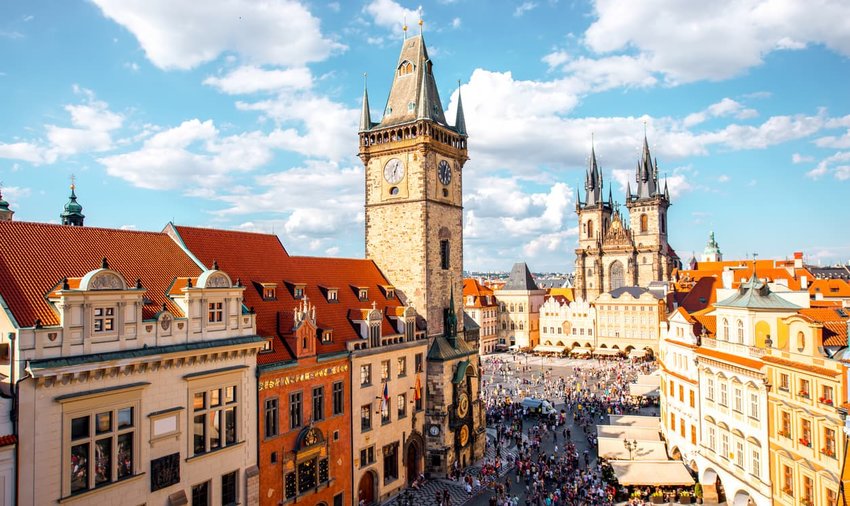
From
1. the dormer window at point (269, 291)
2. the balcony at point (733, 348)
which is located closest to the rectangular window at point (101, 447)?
the dormer window at point (269, 291)

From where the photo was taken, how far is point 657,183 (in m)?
126

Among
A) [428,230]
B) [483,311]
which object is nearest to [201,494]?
[428,230]

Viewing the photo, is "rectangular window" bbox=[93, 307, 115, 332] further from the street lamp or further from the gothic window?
the gothic window

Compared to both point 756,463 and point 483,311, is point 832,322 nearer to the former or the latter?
point 756,463

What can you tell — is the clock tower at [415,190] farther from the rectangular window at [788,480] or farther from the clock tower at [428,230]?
the rectangular window at [788,480]

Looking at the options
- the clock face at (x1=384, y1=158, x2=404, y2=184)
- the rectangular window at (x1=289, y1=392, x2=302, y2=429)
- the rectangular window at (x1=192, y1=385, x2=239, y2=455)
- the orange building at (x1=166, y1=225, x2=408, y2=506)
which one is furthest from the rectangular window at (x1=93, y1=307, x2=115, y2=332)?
the clock face at (x1=384, y1=158, x2=404, y2=184)

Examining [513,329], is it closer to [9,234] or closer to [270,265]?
[270,265]

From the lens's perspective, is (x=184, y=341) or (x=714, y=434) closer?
(x=184, y=341)

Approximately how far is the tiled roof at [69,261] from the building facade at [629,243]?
351 feet

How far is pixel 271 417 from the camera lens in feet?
87.3

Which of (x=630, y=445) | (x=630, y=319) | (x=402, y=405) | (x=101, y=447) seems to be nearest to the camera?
(x=101, y=447)

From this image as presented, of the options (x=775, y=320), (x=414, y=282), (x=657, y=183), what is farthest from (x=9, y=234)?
(x=657, y=183)

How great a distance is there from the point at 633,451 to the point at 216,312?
2915 cm

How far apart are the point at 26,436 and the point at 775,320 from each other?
3423 cm
